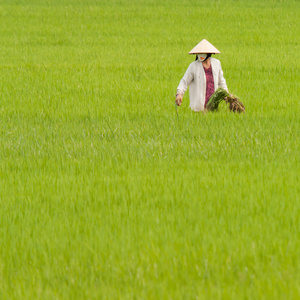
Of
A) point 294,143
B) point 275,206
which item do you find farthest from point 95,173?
point 294,143

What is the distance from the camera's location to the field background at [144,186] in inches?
134

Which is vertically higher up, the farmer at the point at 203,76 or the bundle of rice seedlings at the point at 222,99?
the farmer at the point at 203,76

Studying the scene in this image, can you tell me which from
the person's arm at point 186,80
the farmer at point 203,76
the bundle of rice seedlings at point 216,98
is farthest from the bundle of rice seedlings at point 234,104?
the person's arm at point 186,80

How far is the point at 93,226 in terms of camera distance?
4.20 m

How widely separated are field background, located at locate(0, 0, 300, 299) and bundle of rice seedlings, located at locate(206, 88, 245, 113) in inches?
5.4

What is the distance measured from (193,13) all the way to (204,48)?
16.6 m

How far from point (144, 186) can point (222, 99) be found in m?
3.12

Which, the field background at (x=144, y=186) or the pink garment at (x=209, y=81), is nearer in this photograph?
the field background at (x=144, y=186)

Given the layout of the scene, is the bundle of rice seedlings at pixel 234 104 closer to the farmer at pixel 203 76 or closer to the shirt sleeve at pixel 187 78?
the farmer at pixel 203 76

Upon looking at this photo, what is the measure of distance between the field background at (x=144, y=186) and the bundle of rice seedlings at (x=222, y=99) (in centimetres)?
14

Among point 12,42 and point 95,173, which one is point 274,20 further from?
point 95,173

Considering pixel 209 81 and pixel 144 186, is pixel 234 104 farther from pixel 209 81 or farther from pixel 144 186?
pixel 144 186

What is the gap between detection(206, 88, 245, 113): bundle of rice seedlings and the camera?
25.4 feet

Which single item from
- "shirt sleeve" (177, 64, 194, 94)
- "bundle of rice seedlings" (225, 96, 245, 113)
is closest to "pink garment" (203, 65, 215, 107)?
"shirt sleeve" (177, 64, 194, 94)
